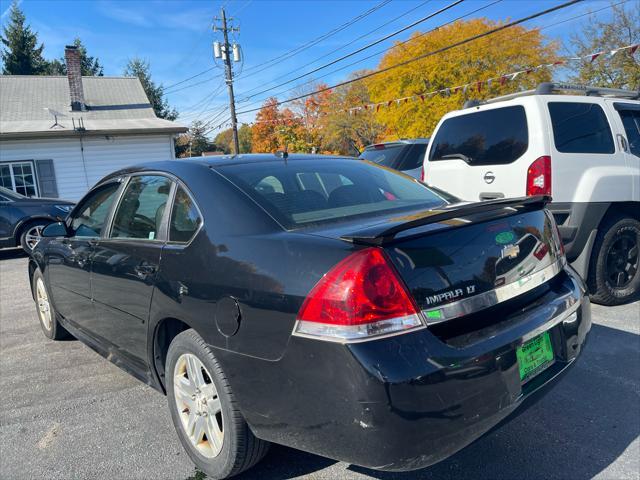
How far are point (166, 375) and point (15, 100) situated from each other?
20.8 m

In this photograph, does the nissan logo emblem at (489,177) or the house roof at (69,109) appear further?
the house roof at (69,109)

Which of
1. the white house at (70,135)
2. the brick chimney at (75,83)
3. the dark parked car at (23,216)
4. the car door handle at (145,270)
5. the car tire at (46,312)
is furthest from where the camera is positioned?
the brick chimney at (75,83)

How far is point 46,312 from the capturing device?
4.74 m

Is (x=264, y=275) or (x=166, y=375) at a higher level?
(x=264, y=275)

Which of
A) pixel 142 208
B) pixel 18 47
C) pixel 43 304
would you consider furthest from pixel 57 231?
pixel 18 47

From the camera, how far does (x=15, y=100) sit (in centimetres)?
1936

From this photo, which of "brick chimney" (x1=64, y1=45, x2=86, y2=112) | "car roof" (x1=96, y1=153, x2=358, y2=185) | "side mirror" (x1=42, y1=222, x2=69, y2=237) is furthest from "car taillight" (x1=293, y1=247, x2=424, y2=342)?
"brick chimney" (x1=64, y1=45, x2=86, y2=112)

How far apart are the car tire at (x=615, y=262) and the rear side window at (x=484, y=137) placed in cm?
117

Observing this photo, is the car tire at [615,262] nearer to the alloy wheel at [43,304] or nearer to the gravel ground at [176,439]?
the gravel ground at [176,439]

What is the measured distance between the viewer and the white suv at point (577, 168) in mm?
4703

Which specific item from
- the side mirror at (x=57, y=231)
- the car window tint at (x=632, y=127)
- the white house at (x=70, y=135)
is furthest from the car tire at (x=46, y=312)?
the white house at (x=70, y=135)

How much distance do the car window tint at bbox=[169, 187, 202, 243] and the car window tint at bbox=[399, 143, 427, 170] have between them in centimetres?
604

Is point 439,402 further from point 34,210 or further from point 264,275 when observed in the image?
point 34,210

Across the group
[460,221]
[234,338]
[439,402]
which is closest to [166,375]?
[234,338]
